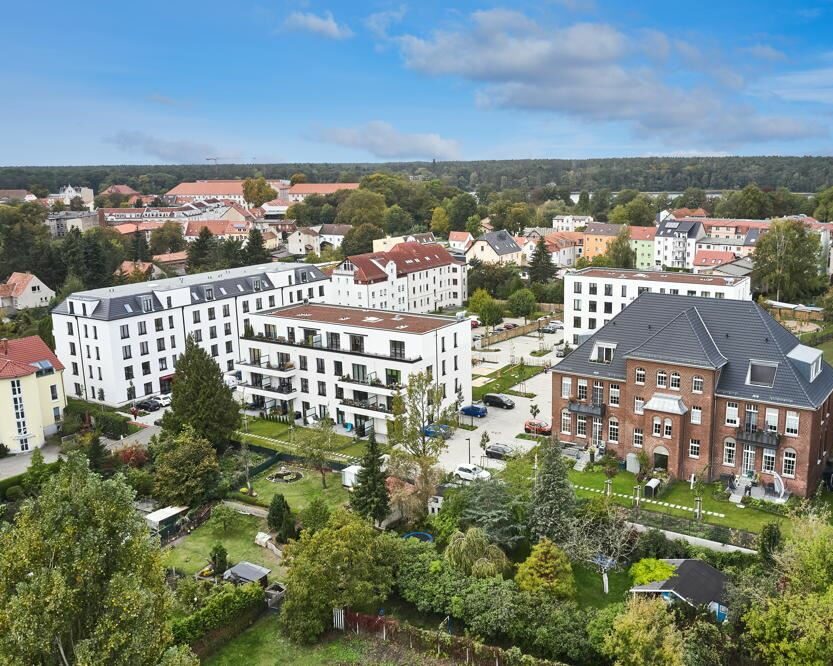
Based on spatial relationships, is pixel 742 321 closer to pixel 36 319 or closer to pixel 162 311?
pixel 162 311

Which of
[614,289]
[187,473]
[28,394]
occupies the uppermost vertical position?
[614,289]

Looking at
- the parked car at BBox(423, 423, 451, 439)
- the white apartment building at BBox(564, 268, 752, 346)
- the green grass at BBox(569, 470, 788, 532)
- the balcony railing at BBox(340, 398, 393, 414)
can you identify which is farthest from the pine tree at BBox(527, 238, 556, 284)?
the green grass at BBox(569, 470, 788, 532)

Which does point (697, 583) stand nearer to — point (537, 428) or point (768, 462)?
point (768, 462)

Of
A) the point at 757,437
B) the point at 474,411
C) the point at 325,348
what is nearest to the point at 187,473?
the point at 325,348

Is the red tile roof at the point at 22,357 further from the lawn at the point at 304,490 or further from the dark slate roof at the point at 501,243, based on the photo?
the dark slate roof at the point at 501,243

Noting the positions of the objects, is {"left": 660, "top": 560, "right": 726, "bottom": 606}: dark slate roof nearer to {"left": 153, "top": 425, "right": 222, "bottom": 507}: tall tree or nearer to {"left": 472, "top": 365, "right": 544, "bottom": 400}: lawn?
{"left": 153, "top": 425, "right": 222, "bottom": 507}: tall tree
